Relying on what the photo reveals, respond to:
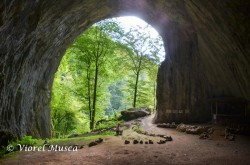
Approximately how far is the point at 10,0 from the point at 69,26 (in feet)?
28.5

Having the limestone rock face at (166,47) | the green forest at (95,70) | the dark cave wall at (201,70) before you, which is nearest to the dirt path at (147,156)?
the limestone rock face at (166,47)

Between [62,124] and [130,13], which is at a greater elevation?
[130,13]

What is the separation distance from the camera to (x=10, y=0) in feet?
23.1

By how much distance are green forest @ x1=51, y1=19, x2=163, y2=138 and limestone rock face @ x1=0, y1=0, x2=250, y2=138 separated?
150 inches

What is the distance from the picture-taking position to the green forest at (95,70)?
22891 mm

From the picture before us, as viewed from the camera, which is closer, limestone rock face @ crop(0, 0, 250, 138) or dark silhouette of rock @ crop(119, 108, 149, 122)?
limestone rock face @ crop(0, 0, 250, 138)

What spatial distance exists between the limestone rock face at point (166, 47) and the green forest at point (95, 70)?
12.5 feet

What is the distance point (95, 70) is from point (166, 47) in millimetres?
7317

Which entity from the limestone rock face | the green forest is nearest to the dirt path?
the limestone rock face

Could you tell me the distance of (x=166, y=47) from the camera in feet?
69.1

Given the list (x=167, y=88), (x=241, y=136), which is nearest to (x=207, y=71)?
(x=167, y=88)

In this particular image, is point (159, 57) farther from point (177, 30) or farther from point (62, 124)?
point (62, 124)

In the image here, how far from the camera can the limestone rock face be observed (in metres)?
9.75

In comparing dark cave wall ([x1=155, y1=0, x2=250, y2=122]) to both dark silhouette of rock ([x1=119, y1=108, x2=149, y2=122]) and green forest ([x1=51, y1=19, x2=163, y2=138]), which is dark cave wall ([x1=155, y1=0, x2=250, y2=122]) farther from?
green forest ([x1=51, y1=19, x2=163, y2=138])
